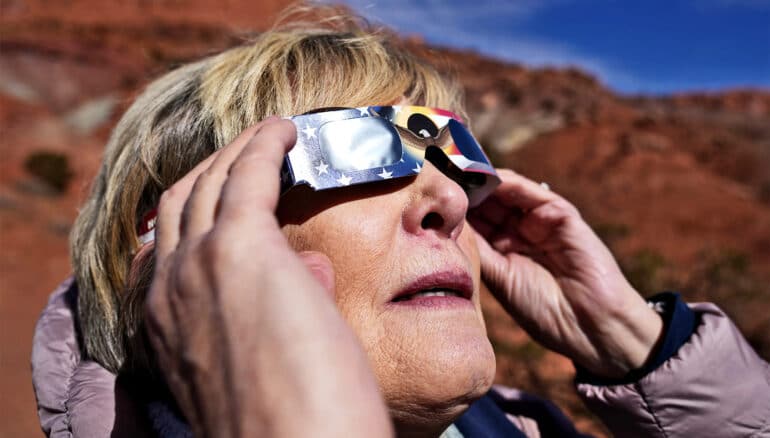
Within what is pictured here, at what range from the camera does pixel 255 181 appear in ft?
3.35

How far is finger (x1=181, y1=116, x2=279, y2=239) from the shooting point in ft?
3.28

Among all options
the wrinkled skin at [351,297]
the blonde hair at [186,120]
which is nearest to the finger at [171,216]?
the wrinkled skin at [351,297]

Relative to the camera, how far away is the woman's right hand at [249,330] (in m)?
0.80

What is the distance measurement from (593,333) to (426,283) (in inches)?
41.0

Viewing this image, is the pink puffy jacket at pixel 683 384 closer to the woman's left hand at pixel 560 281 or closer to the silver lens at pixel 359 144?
the woman's left hand at pixel 560 281

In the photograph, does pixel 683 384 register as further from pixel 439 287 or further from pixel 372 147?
pixel 372 147

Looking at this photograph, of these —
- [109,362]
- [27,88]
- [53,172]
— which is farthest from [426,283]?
[27,88]

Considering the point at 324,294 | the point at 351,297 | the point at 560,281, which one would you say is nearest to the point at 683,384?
the point at 560,281

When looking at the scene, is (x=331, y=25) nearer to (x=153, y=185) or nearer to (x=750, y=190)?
(x=153, y=185)

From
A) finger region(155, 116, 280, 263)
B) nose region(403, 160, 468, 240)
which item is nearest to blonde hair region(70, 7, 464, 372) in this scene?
nose region(403, 160, 468, 240)

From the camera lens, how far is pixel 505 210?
8.18 ft

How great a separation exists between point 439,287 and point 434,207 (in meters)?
0.22

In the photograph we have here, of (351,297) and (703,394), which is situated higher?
(351,297)

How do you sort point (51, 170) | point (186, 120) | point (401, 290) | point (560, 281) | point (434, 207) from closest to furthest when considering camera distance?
1. point (401, 290)
2. point (434, 207)
3. point (186, 120)
4. point (560, 281)
5. point (51, 170)
